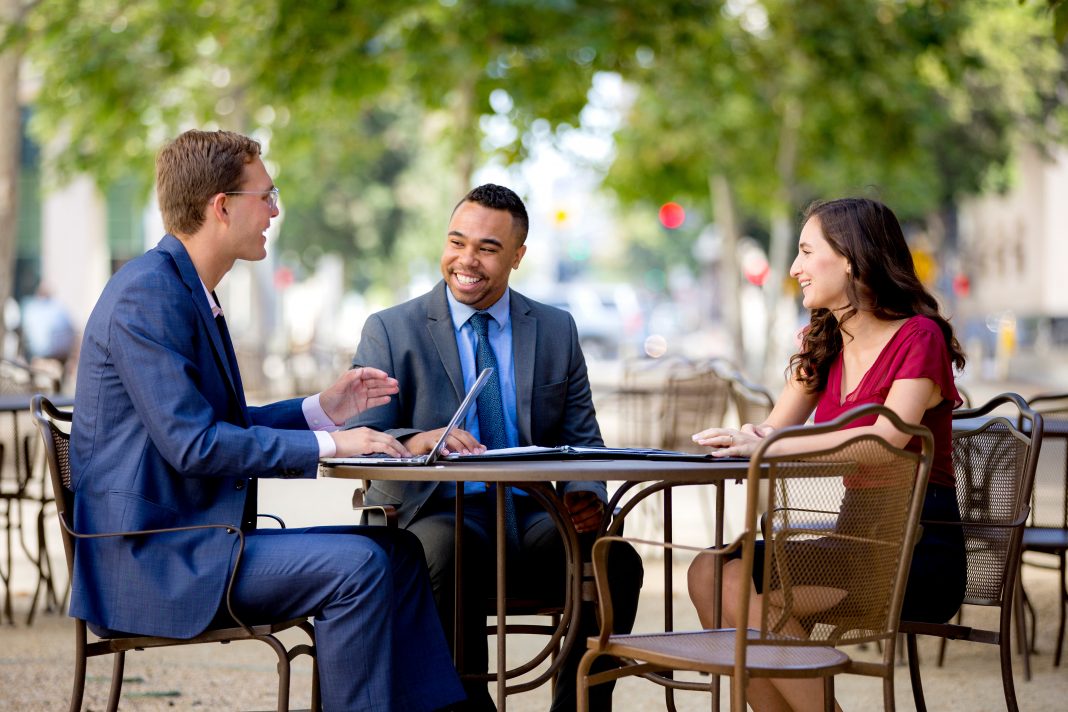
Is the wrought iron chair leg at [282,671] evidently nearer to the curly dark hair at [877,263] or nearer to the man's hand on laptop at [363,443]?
the man's hand on laptop at [363,443]

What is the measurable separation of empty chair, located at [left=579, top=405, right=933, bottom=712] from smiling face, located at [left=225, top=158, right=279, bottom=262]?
4.37 ft

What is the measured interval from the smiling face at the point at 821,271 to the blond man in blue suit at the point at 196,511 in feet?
4.54

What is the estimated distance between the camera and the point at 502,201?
5.26 metres

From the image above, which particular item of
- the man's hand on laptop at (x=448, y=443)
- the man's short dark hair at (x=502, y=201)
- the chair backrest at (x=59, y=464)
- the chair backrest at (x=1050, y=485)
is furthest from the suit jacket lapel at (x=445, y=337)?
the chair backrest at (x=1050, y=485)

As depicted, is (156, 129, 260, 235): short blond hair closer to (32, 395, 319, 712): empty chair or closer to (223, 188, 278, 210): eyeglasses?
(223, 188, 278, 210): eyeglasses

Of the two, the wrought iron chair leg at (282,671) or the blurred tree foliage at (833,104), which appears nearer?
the wrought iron chair leg at (282,671)

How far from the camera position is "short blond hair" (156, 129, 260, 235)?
4.02m

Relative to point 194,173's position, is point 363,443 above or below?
below

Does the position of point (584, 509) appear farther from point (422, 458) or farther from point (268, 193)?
point (268, 193)

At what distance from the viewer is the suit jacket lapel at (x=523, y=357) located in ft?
16.5

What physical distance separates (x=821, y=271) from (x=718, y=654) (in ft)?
4.85

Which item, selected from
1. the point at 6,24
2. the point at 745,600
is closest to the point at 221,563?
the point at 745,600

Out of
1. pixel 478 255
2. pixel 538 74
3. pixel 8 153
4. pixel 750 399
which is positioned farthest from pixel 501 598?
pixel 538 74

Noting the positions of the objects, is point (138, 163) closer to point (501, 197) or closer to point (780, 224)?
point (780, 224)
